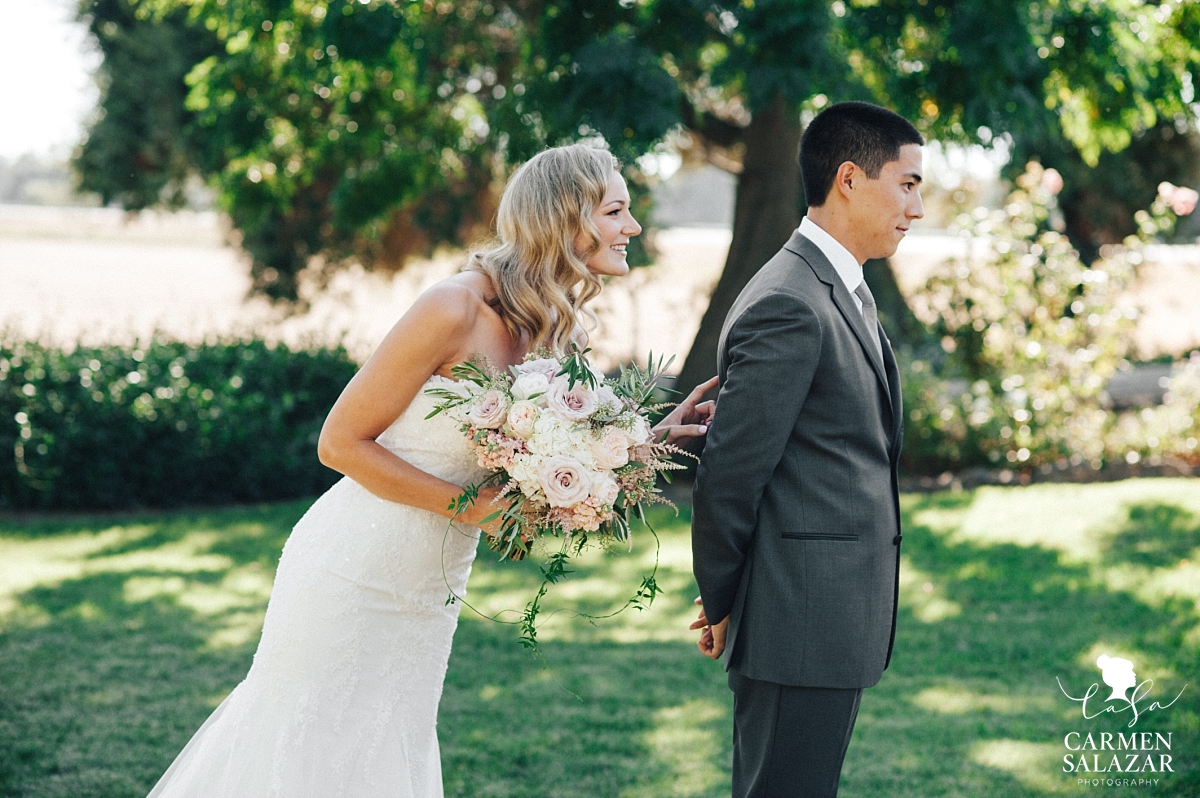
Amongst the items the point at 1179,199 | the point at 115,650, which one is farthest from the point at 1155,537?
the point at 115,650

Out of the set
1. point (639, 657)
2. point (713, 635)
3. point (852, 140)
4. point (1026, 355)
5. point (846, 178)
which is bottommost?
point (639, 657)

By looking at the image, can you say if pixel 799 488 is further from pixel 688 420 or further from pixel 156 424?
pixel 156 424

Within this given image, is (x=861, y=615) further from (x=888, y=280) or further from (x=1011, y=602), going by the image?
(x=888, y=280)

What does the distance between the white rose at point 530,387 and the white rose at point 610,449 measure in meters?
0.19

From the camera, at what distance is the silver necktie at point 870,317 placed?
291cm

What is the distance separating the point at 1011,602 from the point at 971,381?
14.3 ft

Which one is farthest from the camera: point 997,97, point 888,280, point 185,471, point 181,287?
point 181,287

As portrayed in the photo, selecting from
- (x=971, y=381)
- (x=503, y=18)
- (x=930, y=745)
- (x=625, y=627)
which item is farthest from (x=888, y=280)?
(x=930, y=745)

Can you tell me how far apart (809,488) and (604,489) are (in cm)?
54

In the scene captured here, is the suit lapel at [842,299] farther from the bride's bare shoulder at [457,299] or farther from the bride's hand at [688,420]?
the bride's bare shoulder at [457,299]

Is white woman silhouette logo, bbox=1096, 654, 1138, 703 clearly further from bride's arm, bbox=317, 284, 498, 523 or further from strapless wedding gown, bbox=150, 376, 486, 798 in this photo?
bride's arm, bbox=317, 284, 498, 523

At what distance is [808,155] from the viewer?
2965 millimetres

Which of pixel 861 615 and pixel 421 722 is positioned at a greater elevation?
pixel 861 615

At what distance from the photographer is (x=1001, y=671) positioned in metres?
5.72
